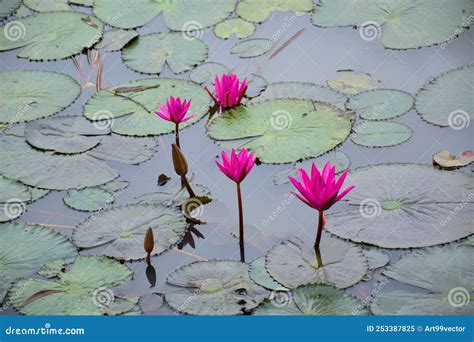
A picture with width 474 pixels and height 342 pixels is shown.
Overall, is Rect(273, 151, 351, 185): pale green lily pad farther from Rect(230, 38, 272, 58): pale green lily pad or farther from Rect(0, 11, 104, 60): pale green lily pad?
Rect(0, 11, 104, 60): pale green lily pad

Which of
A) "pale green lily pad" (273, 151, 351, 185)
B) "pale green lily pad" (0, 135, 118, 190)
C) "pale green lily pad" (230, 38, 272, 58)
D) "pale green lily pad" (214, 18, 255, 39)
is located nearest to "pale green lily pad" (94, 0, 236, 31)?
"pale green lily pad" (214, 18, 255, 39)

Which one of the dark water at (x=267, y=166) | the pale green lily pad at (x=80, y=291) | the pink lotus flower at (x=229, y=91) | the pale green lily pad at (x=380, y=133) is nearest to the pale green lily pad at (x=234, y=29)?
the dark water at (x=267, y=166)

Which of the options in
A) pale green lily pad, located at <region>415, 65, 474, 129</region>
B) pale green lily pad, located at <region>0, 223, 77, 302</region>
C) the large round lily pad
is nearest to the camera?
pale green lily pad, located at <region>0, 223, 77, 302</region>

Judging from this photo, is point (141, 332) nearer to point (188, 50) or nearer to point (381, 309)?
point (381, 309)

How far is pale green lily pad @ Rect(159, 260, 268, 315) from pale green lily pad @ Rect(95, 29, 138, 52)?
1586 mm

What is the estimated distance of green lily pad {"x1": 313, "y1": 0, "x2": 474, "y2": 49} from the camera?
3.83m

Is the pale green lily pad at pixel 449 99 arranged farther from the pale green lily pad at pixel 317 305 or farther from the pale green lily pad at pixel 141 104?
the pale green lily pad at pixel 317 305

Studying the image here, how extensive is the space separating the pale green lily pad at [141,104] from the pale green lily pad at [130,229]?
498mm

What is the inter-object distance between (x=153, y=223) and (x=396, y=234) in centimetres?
83

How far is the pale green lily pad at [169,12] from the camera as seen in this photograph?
4.08 metres

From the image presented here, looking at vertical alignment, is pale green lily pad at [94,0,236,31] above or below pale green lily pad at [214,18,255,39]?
above

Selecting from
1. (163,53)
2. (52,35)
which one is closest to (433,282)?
(163,53)

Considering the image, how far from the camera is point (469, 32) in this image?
3826 millimetres

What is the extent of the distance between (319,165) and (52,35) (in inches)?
64.6
